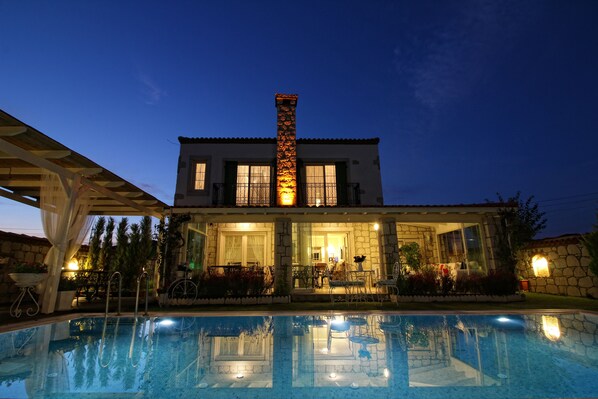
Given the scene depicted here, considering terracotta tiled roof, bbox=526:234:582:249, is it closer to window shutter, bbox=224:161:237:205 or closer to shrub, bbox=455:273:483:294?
shrub, bbox=455:273:483:294

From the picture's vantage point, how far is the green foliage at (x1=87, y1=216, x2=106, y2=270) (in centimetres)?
1077

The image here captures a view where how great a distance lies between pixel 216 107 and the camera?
88.4ft

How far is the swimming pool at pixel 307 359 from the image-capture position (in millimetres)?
2619

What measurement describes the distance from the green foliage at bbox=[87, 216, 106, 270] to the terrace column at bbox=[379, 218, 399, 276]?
1060 centimetres

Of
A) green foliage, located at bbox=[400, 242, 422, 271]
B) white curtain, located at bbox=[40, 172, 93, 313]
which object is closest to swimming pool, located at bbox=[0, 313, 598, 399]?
white curtain, located at bbox=[40, 172, 93, 313]

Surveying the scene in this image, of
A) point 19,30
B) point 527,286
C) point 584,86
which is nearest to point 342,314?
point 527,286

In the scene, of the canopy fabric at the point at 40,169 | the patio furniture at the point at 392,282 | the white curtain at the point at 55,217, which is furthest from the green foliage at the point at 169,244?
the patio furniture at the point at 392,282

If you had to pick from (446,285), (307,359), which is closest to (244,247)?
(446,285)

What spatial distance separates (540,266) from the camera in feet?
35.7

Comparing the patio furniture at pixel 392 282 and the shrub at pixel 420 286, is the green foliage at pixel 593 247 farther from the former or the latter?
the patio furniture at pixel 392 282

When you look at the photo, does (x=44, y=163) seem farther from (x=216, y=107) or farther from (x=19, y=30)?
(x=216, y=107)

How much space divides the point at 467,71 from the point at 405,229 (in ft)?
144

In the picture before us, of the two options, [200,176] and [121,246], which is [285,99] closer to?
[200,176]

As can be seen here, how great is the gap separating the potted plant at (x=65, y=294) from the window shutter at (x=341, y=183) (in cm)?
966
